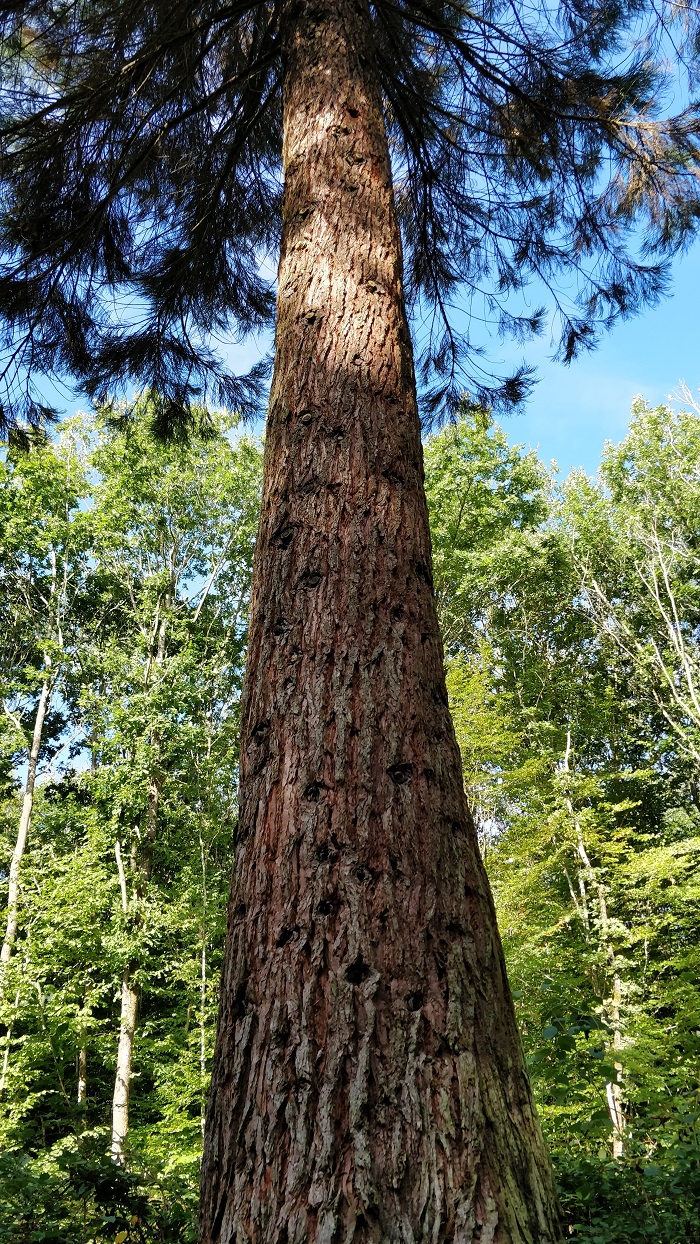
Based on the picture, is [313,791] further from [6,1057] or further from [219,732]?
[219,732]

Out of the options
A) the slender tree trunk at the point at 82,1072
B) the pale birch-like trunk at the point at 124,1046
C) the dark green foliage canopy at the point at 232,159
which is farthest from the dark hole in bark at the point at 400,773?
the slender tree trunk at the point at 82,1072

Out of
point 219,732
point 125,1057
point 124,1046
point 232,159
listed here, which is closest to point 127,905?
point 124,1046

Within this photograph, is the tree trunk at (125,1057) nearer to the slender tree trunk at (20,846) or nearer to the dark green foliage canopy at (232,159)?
the slender tree trunk at (20,846)

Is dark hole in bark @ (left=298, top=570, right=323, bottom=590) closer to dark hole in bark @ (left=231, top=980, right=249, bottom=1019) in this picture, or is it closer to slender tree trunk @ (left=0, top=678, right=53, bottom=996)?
dark hole in bark @ (left=231, top=980, right=249, bottom=1019)

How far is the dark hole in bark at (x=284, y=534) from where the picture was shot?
1694 mm

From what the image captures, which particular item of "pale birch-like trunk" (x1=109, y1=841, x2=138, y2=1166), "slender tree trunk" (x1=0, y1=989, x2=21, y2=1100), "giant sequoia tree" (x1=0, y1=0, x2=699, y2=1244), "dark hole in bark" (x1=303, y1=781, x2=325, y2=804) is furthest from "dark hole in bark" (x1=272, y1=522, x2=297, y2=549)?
"pale birch-like trunk" (x1=109, y1=841, x2=138, y2=1166)

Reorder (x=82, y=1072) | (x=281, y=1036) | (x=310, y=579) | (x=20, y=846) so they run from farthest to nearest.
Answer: (x=82, y=1072) → (x=20, y=846) → (x=310, y=579) → (x=281, y=1036)

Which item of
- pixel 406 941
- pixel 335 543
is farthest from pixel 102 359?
pixel 406 941

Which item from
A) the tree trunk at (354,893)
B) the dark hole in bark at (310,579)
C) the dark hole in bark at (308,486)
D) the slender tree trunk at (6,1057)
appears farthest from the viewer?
the slender tree trunk at (6,1057)

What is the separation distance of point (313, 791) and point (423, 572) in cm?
62

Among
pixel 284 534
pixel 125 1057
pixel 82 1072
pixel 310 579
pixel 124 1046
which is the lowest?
pixel 82 1072

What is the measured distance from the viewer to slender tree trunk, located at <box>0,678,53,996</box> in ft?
37.8

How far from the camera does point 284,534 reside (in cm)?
171

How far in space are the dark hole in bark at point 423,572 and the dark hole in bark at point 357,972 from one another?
0.85 m
